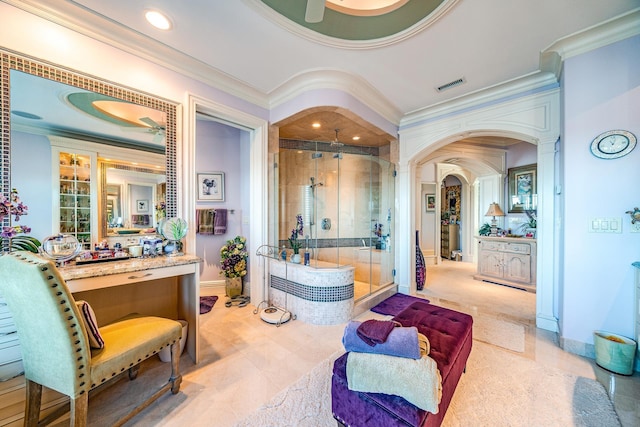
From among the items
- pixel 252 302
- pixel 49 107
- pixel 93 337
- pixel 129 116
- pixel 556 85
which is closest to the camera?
pixel 93 337

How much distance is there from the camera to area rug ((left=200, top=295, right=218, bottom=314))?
313 centimetres

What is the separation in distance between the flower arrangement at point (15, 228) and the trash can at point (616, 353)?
14.7ft

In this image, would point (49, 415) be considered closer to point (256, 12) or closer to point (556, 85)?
point (256, 12)

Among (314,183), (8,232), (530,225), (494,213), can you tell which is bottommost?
(530,225)

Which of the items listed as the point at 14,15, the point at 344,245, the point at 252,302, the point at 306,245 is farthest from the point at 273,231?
the point at 14,15

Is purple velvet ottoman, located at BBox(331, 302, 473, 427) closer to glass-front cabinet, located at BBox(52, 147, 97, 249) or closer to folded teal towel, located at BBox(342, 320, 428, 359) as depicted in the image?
folded teal towel, located at BBox(342, 320, 428, 359)

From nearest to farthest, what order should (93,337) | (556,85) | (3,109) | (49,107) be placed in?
(93,337)
(3,109)
(49,107)
(556,85)

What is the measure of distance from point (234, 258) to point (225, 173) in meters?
1.44

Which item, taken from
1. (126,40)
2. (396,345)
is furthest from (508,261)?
(126,40)

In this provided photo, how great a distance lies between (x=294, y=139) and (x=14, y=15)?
326 centimetres

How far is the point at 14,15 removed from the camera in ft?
5.25

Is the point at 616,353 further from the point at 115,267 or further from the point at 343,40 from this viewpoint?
the point at 115,267

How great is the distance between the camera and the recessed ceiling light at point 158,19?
6.05 ft

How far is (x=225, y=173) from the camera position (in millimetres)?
3920
